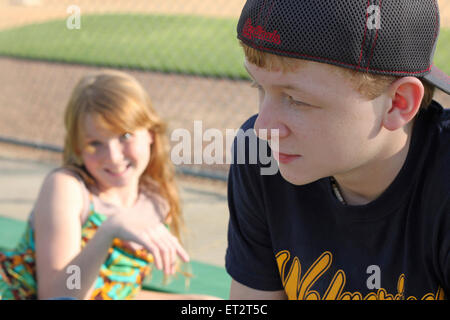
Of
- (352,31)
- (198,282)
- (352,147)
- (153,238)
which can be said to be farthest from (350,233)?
(198,282)

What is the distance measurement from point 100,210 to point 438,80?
1.65m

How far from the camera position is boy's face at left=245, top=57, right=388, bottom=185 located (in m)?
1.46

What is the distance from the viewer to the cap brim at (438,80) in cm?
153

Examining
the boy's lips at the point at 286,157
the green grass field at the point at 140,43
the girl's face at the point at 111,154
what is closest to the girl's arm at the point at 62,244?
the girl's face at the point at 111,154

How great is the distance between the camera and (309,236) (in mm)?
1789

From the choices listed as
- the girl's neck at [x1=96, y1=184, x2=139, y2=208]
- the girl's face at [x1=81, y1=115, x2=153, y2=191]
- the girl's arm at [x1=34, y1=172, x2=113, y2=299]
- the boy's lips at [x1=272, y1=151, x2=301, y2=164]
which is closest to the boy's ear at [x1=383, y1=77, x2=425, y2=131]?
the boy's lips at [x1=272, y1=151, x2=301, y2=164]

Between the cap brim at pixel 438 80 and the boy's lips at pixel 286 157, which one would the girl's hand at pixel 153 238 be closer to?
the boy's lips at pixel 286 157

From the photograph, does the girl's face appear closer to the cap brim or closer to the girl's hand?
the girl's hand

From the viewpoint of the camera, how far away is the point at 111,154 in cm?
269

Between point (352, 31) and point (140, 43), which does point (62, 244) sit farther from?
point (140, 43)
